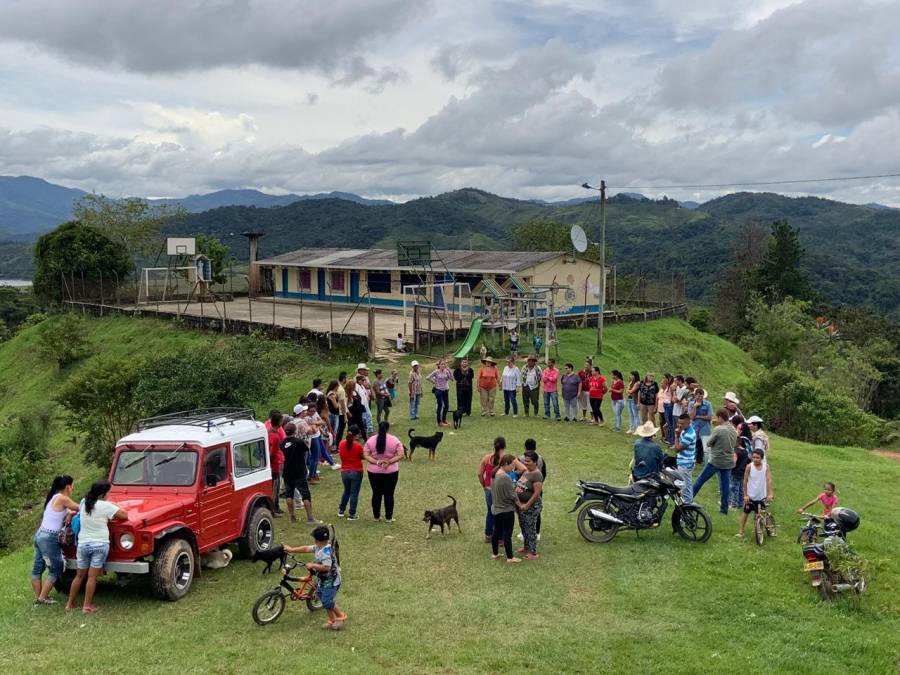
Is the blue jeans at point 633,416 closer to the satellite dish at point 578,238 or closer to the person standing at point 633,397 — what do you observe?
the person standing at point 633,397

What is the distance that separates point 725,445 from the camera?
40.4 ft

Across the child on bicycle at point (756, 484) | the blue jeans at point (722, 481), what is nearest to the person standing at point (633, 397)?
the blue jeans at point (722, 481)

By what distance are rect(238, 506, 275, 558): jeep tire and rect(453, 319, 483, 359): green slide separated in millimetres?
16791

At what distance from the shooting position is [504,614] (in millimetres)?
8938

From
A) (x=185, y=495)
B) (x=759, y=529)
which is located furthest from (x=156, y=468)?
(x=759, y=529)

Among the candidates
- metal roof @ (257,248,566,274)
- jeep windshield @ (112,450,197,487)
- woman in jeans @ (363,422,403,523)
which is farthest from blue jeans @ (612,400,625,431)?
metal roof @ (257,248,566,274)

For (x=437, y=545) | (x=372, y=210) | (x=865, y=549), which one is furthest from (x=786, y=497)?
(x=372, y=210)

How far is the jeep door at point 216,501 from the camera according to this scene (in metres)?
9.80

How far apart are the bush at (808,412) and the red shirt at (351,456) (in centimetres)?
2056

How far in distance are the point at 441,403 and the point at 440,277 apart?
893 inches

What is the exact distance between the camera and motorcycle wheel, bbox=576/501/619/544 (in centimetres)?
1129

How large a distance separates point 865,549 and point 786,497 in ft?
8.75

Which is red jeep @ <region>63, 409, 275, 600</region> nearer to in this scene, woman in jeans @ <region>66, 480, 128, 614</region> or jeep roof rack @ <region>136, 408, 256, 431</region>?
jeep roof rack @ <region>136, 408, 256, 431</region>

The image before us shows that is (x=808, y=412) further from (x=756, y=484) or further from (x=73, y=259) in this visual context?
(x=73, y=259)
